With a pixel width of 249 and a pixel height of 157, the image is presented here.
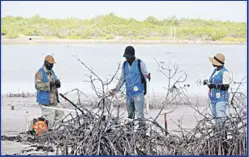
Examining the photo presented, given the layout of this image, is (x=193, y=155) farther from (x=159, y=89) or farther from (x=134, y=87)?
(x=159, y=89)

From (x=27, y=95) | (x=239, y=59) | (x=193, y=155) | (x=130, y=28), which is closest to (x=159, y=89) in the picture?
(x=27, y=95)

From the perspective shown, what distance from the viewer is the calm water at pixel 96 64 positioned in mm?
16219

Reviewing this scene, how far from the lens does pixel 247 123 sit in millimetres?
6867

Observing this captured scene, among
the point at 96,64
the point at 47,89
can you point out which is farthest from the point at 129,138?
the point at 96,64

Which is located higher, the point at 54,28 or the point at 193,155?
the point at 54,28

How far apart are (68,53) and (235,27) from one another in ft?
29.4

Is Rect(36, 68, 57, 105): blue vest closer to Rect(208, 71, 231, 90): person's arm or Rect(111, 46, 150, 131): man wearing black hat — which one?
Rect(111, 46, 150, 131): man wearing black hat

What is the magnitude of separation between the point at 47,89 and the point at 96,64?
11.5 meters

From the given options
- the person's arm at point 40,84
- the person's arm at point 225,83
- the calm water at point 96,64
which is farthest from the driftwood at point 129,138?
the calm water at point 96,64

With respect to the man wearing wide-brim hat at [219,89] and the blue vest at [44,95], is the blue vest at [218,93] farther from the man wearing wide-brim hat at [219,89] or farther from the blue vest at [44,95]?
the blue vest at [44,95]

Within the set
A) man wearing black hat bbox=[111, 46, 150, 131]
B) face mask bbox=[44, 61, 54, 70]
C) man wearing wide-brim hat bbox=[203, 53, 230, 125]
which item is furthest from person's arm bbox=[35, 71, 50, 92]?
man wearing wide-brim hat bbox=[203, 53, 230, 125]

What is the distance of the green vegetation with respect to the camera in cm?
3023

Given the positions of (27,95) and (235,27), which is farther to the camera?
(235,27)

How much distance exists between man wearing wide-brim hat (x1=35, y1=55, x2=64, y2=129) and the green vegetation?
20831 mm
